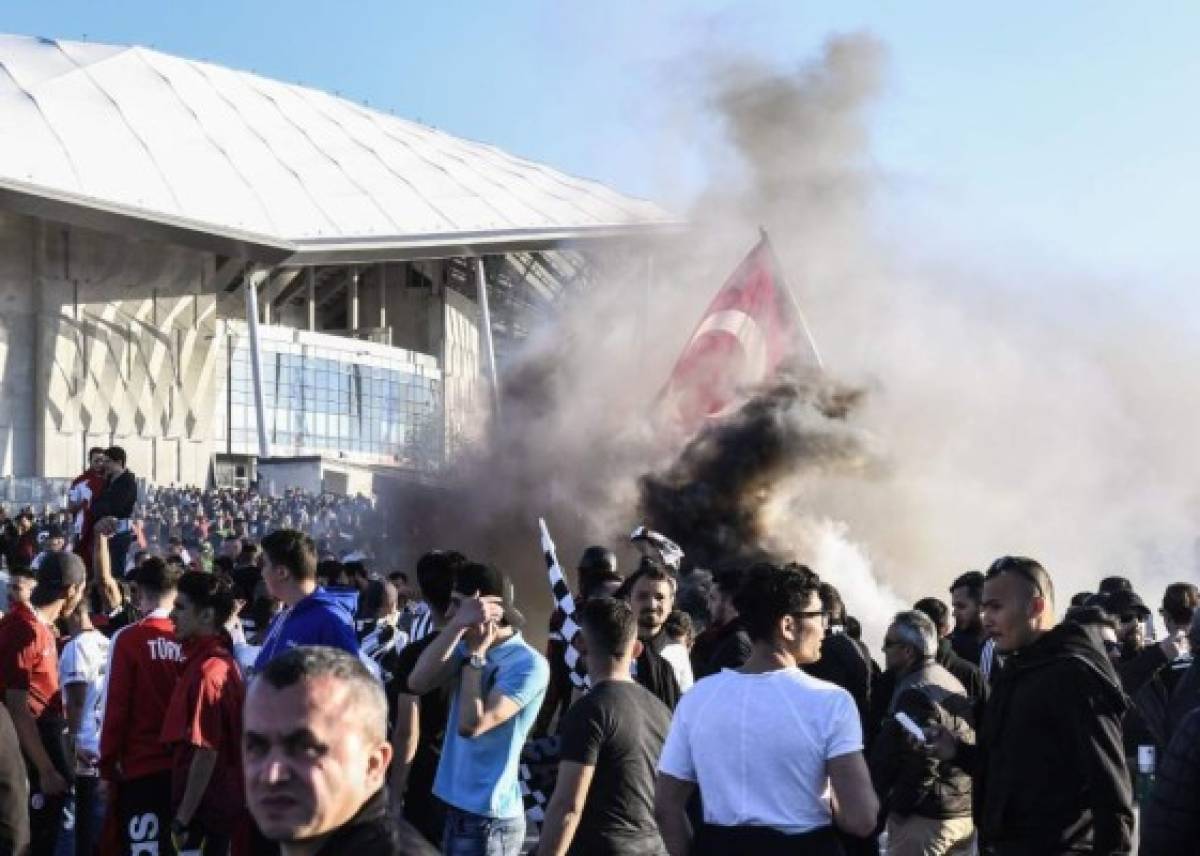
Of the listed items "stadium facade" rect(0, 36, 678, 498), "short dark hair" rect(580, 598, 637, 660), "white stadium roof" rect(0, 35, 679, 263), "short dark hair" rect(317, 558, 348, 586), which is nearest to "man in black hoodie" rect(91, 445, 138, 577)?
"short dark hair" rect(317, 558, 348, 586)

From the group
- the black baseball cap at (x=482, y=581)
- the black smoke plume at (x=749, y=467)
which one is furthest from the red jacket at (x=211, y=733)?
the black smoke plume at (x=749, y=467)

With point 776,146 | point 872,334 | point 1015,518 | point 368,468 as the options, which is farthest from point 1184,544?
point 368,468

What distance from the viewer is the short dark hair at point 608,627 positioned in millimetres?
5352

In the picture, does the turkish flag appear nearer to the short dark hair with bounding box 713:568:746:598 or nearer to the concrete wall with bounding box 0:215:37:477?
the short dark hair with bounding box 713:568:746:598

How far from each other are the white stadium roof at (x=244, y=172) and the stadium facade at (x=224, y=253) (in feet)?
0.27

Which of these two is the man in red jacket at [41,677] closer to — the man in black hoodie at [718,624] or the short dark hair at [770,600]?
the man in black hoodie at [718,624]

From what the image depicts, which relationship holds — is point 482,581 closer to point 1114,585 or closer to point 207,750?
point 207,750

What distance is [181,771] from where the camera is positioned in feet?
20.3

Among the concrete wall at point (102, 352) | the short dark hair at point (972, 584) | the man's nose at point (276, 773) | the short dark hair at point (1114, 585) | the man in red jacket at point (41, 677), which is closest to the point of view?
the man's nose at point (276, 773)

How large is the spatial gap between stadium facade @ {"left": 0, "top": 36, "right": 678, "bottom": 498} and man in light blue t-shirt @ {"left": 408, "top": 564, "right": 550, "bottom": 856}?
104 ft

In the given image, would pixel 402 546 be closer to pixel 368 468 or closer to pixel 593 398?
pixel 593 398

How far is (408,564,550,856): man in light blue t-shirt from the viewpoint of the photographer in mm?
5699

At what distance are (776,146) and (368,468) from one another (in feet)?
56.2

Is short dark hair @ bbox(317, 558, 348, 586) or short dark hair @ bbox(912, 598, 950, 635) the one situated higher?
short dark hair @ bbox(317, 558, 348, 586)
